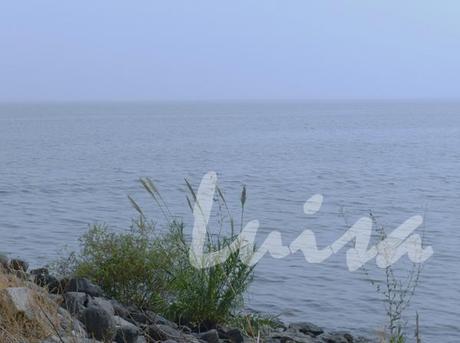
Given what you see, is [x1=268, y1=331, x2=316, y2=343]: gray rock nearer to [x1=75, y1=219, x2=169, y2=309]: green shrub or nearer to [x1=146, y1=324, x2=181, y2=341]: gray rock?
[x1=75, y1=219, x2=169, y2=309]: green shrub

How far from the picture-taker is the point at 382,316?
14.4 meters

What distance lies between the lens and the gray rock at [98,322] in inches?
308

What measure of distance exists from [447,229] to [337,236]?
3.43 m

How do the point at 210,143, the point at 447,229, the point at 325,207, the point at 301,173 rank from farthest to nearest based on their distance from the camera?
the point at 210,143, the point at 301,173, the point at 325,207, the point at 447,229

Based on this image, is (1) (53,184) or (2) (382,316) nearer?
(2) (382,316)

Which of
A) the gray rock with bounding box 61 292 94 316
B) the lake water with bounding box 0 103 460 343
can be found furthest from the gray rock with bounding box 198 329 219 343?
the lake water with bounding box 0 103 460 343

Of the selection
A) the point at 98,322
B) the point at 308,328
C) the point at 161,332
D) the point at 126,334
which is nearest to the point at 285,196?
the point at 308,328

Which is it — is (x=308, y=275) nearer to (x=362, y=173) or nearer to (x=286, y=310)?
(x=286, y=310)

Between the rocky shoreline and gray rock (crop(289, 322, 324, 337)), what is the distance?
88 centimetres

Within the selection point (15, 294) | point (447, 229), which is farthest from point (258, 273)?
point (15, 294)

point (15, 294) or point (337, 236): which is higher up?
point (15, 294)

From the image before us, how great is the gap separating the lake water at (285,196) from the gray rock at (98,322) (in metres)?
2.26

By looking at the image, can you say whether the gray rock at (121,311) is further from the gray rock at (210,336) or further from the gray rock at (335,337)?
A: the gray rock at (335,337)

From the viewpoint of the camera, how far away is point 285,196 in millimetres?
31594
